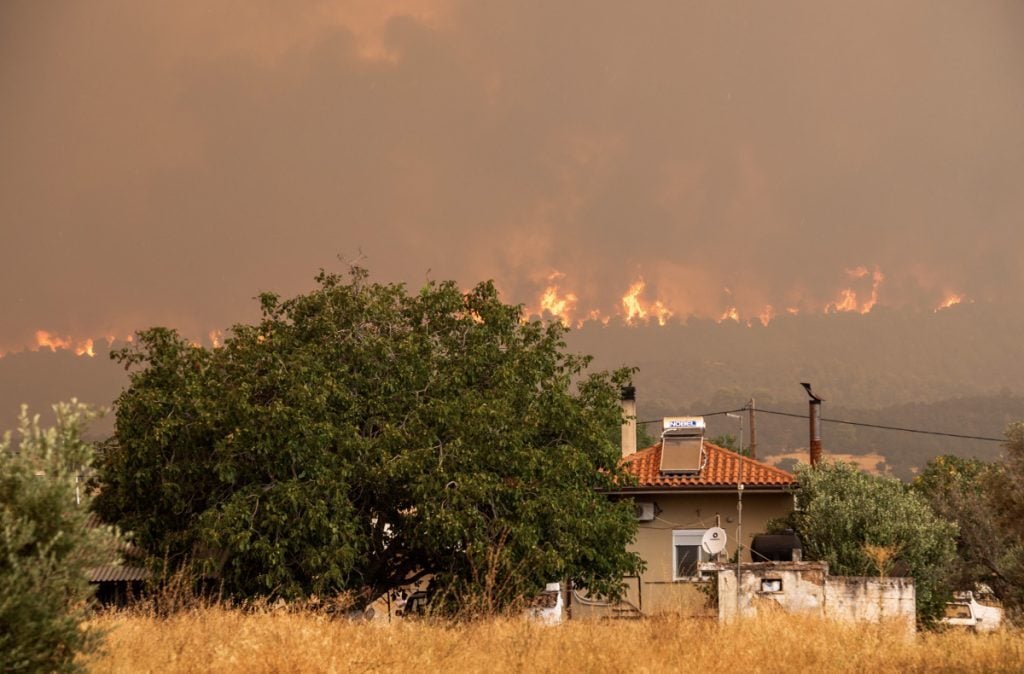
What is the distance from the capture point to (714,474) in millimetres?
34500

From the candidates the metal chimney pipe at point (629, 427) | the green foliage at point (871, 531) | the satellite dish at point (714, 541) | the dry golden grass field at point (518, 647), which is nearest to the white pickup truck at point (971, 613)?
the green foliage at point (871, 531)

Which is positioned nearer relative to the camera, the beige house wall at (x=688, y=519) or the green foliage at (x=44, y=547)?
the green foliage at (x=44, y=547)

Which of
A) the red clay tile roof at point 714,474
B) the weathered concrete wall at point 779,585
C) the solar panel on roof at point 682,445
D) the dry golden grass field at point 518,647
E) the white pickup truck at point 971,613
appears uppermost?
the solar panel on roof at point 682,445

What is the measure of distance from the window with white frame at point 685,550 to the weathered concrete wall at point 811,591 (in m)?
10.7

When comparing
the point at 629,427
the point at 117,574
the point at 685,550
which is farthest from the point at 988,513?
the point at 117,574

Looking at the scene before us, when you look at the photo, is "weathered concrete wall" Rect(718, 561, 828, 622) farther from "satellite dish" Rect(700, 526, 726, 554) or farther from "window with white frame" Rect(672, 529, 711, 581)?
"window with white frame" Rect(672, 529, 711, 581)

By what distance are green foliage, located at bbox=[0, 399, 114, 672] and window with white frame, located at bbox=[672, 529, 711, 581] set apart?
2592 cm

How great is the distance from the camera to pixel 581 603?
1277 inches

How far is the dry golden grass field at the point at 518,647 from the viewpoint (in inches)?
507

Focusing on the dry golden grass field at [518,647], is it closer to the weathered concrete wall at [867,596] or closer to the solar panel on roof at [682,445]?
the weathered concrete wall at [867,596]

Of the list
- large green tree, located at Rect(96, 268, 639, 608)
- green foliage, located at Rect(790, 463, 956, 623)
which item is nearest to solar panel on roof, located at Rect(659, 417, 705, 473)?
green foliage, located at Rect(790, 463, 956, 623)

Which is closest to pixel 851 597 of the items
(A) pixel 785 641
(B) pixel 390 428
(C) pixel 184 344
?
(A) pixel 785 641

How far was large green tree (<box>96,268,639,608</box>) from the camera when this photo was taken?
2361cm

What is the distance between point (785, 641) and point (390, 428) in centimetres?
1142
